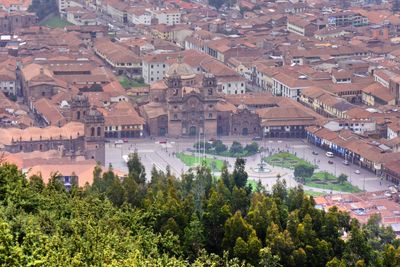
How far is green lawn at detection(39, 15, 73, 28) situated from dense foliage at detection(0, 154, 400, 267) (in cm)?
3851

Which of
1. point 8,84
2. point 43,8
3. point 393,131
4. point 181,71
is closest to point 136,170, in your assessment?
point 393,131

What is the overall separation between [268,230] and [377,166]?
1559 centimetres

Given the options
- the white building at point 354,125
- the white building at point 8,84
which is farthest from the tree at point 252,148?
the white building at point 8,84

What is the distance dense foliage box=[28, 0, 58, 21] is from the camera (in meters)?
63.2

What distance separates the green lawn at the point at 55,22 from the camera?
61.4m

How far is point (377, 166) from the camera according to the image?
34.2m

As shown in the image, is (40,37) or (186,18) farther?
(186,18)

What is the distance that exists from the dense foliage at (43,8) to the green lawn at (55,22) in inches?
15.7

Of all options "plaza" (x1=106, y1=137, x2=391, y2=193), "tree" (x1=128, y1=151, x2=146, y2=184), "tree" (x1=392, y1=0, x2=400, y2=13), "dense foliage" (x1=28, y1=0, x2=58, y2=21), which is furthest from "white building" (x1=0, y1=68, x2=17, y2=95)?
"tree" (x1=392, y1=0, x2=400, y2=13)

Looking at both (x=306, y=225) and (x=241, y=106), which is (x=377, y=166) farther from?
(x=306, y=225)

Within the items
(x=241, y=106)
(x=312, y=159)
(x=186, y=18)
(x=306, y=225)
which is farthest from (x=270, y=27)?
(x=306, y=225)

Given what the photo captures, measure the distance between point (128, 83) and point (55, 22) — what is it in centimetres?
1661

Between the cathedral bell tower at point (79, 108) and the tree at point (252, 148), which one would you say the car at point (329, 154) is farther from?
the cathedral bell tower at point (79, 108)

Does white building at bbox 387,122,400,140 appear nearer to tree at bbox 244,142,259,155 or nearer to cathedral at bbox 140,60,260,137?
tree at bbox 244,142,259,155
